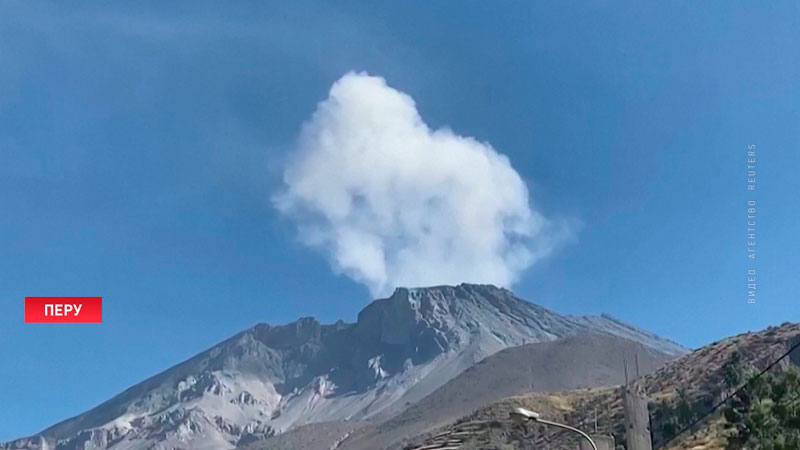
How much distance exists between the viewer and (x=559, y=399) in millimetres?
184875

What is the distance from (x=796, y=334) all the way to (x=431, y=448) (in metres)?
75.0

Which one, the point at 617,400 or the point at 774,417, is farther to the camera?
the point at 617,400

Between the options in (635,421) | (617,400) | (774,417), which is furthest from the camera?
(617,400)

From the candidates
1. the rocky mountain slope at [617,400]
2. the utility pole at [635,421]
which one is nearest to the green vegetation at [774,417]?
the utility pole at [635,421]

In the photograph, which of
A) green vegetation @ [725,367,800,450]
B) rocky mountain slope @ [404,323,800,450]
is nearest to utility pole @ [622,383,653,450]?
green vegetation @ [725,367,800,450]

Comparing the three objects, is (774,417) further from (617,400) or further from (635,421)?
(617,400)

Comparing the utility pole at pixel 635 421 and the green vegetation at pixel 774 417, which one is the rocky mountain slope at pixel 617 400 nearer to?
the green vegetation at pixel 774 417

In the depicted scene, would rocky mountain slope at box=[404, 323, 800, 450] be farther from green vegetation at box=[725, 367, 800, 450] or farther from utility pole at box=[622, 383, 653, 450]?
utility pole at box=[622, 383, 653, 450]

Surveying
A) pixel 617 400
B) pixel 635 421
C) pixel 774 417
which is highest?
pixel 617 400

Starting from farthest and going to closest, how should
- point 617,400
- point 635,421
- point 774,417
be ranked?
point 617,400 < point 774,417 < point 635,421

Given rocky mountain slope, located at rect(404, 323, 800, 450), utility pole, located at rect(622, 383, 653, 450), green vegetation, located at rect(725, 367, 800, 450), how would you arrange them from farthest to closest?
1. rocky mountain slope, located at rect(404, 323, 800, 450)
2. green vegetation, located at rect(725, 367, 800, 450)
3. utility pole, located at rect(622, 383, 653, 450)

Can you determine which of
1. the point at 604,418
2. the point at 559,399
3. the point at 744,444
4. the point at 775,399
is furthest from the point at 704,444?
the point at 559,399

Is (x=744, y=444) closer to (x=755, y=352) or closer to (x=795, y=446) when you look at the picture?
(x=795, y=446)

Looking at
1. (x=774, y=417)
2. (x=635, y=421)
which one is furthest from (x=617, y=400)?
(x=635, y=421)
